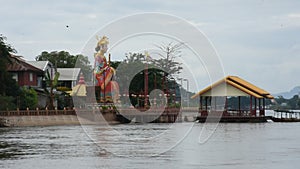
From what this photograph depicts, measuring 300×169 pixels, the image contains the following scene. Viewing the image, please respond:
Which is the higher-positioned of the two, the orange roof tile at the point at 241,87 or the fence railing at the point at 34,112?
the orange roof tile at the point at 241,87

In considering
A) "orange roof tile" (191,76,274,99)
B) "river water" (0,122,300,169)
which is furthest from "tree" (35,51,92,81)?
"river water" (0,122,300,169)

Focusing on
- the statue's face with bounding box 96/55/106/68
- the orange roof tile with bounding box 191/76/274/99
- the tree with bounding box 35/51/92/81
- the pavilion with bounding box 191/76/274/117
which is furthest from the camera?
the tree with bounding box 35/51/92/81

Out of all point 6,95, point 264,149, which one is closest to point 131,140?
point 264,149

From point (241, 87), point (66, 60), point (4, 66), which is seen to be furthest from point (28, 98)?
point (66, 60)

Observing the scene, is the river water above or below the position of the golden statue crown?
below

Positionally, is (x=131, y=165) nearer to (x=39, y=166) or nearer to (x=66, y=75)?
(x=39, y=166)

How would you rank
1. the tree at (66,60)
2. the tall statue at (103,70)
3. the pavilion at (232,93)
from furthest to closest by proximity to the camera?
1. the tree at (66,60)
2. the tall statue at (103,70)
3. the pavilion at (232,93)

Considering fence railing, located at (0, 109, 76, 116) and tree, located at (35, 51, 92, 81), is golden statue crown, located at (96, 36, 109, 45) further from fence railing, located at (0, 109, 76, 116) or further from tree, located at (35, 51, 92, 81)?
tree, located at (35, 51, 92, 81)

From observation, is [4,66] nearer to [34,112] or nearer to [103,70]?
[34,112]

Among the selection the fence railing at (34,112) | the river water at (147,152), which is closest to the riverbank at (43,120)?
the fence railing at (34,112)

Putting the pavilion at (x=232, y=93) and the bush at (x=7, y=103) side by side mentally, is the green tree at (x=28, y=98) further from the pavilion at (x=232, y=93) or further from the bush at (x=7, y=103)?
the pavilion at (x=232, y=93)

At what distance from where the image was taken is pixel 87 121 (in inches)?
2186

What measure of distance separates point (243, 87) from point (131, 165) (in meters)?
36.5

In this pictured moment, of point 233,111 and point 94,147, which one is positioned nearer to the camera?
point 94,147
